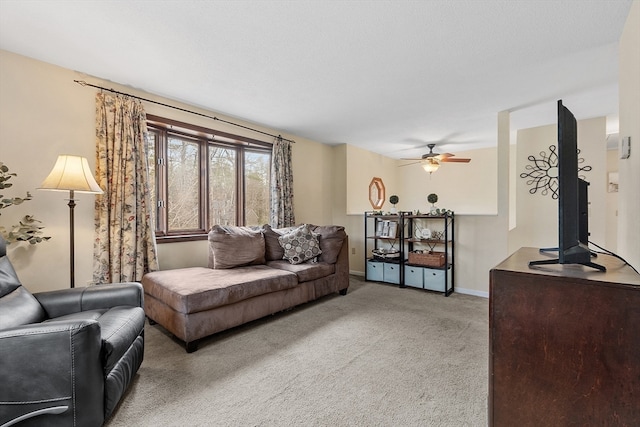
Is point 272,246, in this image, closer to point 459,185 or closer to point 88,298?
point 88,298

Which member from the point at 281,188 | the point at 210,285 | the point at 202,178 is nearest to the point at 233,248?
the point at 210,285

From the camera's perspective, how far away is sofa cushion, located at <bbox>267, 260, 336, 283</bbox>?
3.38 meters

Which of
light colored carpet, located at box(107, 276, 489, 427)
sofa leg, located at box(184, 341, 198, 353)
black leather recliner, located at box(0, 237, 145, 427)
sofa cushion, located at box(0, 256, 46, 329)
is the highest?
sofa cushion, located at box(0, 256, 46, 329)

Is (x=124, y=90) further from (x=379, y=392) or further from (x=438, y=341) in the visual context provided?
(x=438, y=341)

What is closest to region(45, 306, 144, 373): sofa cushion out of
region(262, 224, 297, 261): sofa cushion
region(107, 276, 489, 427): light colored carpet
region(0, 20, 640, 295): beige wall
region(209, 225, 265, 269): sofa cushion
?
region(107, 276, 489, 427): light colored carpet

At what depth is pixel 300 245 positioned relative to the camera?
12.4 ft

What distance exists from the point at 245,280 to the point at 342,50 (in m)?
2.20

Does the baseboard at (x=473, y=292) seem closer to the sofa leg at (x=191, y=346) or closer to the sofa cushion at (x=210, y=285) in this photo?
the sofa cushion at (x=210, y=285)

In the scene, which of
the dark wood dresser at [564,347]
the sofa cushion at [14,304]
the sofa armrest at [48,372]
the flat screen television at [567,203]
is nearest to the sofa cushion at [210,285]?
the sofa cushion at [14,304]

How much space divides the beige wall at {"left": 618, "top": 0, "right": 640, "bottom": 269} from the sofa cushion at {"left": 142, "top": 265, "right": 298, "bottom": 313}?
2711 millimetres

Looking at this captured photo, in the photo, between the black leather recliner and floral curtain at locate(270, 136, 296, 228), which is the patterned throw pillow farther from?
the black leather recliner

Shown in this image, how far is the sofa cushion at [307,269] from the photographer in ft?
11.1

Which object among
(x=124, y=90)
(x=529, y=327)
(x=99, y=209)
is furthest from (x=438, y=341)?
(x=124, y=90)

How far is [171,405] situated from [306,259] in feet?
7.29
